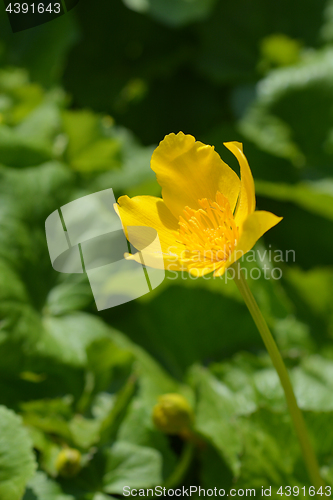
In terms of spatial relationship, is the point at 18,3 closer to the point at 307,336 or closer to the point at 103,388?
the point at 103,388

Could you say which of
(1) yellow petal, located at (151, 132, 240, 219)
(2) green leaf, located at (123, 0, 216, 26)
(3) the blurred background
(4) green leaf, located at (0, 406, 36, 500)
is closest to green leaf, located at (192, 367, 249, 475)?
(3) the blurred background

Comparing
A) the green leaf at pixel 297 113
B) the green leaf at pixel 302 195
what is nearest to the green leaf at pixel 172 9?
the green leaf at pixel 297 113

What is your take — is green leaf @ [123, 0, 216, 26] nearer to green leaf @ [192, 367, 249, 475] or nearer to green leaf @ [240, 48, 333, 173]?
green leaf @ [240, 48, 333, 173]

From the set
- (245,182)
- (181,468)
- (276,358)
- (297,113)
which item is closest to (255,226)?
(245,182)

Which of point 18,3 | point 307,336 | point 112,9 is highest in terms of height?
point 18,3

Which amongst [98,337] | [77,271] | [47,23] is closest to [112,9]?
[47,23]

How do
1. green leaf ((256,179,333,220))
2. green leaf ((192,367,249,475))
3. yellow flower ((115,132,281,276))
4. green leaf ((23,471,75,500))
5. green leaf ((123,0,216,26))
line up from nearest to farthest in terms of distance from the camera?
yellow flower ((115,132,281,276)) < green leaf ((23,471,75,500)) < green leaf ((192,367,249,475)) < green leaf ((256,179,333,220)) < green leaf ((123,0,216,26))

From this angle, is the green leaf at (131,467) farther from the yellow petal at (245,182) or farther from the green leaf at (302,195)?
the green leaf at (302,195)
